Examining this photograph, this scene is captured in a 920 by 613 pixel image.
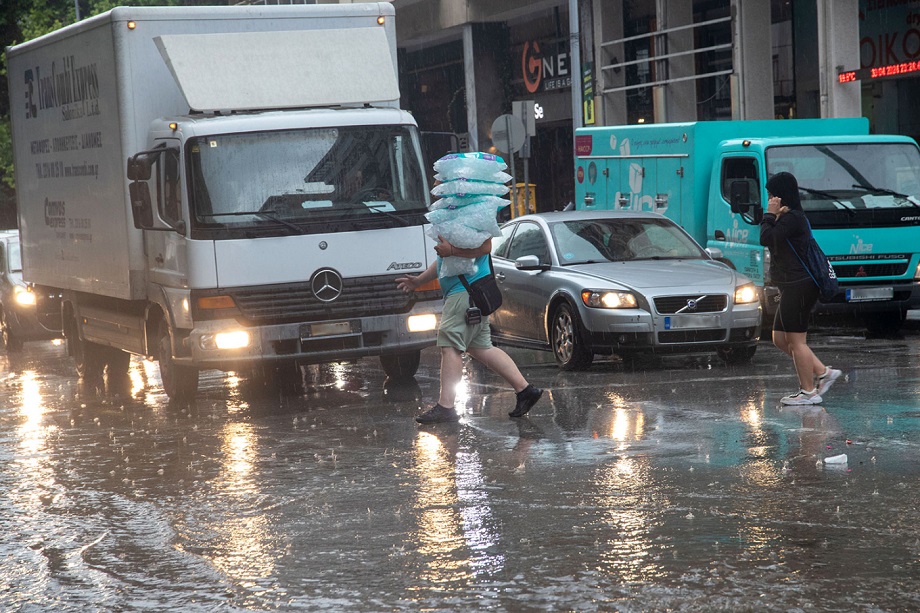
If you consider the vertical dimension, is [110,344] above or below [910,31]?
below

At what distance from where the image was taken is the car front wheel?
1292 cm

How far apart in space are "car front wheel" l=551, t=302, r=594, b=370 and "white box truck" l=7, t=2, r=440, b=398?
1385 millimetres

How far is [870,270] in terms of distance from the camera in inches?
603

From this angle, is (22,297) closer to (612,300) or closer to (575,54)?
(575,54)

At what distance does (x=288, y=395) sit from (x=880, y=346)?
6.01 metres

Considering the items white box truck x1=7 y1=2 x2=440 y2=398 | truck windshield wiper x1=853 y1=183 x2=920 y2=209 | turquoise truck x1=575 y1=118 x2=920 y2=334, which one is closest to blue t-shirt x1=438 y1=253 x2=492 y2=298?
white box truck x1=7 y1=2 x2=440 y2=398

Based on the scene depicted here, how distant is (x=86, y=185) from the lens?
44.3ft

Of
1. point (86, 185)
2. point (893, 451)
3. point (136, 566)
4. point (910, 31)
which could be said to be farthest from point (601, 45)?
point (136, 566)

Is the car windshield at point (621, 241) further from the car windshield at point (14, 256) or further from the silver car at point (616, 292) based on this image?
the car windshield at point (14, 256)

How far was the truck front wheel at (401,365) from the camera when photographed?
12992 millimetres

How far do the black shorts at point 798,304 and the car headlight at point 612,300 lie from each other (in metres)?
2.48

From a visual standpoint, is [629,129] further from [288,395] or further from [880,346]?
[288,395]

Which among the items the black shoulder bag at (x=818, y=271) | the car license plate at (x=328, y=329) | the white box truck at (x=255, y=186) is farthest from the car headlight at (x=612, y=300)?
the black shoulder bag at (x=818, y=271)

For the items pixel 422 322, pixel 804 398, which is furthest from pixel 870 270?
pixel 422 322
